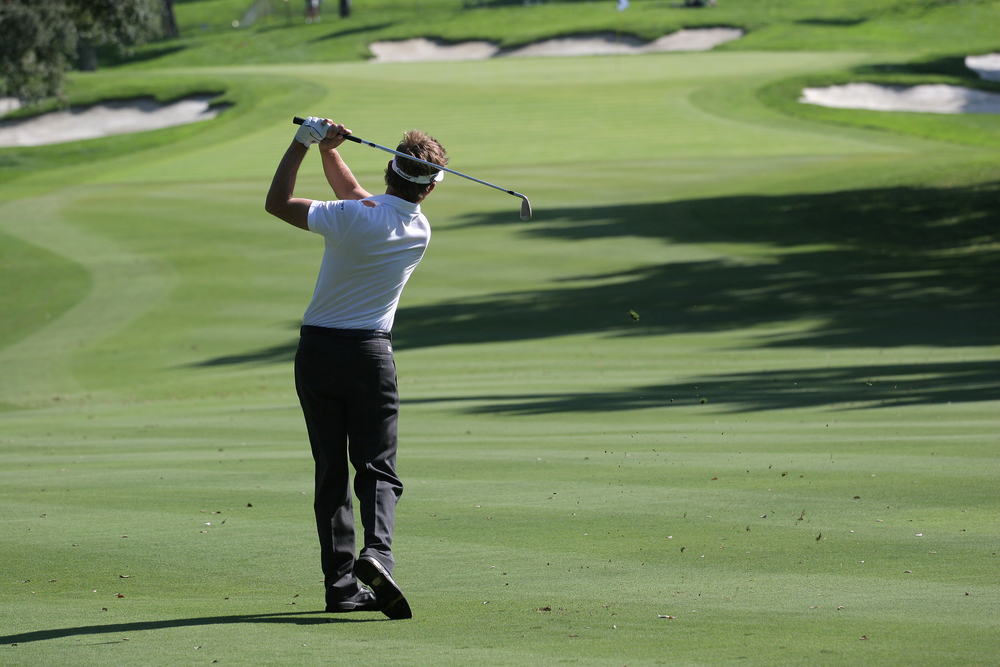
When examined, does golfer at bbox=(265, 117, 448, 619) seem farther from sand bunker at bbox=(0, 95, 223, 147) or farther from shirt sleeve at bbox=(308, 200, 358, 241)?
sand bunker at bbox=(0, 95, 223, 147)

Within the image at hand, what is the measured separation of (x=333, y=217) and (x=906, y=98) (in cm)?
4912

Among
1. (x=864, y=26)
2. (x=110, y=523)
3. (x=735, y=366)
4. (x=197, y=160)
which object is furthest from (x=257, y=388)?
(x=864, y=26)

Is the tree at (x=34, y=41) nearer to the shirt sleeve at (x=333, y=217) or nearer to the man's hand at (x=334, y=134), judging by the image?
the man's hand at (x=334, y=134)

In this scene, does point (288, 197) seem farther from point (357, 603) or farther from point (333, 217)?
point (357, 603)

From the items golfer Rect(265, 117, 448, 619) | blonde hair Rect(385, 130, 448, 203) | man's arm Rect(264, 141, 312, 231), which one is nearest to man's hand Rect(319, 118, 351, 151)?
golfer Rect(265, 117, 448, 619)

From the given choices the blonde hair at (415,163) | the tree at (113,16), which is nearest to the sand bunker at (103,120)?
the tree at (113,16)

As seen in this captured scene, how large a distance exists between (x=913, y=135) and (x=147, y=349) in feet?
103

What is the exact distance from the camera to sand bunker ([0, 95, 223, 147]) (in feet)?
176

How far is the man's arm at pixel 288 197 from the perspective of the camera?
5.23 metres

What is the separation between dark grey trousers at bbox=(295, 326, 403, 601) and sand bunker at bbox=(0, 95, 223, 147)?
4984cm

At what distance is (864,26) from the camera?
72.4 metres

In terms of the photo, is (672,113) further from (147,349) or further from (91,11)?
(147,349)

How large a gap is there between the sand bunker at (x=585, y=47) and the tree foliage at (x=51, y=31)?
2691 cm

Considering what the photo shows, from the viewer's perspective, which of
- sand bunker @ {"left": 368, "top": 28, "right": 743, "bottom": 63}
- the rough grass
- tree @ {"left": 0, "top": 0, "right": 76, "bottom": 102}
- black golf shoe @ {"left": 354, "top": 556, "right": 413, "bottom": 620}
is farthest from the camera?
sand bunker @ {"left": 368, "top": 28, "right": 743, "bottom": 63}
